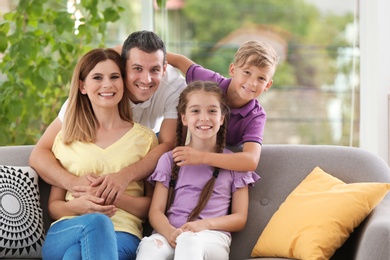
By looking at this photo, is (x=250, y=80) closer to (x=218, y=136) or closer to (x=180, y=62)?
(x=218, y=136)

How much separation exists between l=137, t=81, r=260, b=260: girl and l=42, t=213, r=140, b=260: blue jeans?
82 mm

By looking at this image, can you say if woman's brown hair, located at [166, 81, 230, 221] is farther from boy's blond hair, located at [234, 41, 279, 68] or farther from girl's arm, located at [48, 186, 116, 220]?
girl's arm, located at [48, 186, 116, 220]

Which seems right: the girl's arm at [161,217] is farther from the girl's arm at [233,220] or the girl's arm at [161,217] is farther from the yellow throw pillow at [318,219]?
the yellow throw pillow at [318,219]

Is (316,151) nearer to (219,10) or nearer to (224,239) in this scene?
(224,239)

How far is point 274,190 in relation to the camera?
2906mm

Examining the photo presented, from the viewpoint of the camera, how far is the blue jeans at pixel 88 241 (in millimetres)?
2410

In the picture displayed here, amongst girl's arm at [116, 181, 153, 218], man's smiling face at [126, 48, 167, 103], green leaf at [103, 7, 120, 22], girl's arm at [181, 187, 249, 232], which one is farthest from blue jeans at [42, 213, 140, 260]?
green leaf at [103, 7, 120, 22]

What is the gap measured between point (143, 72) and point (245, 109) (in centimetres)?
42

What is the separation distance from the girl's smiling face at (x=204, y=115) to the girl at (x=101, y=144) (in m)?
0.23

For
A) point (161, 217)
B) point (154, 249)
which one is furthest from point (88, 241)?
point (161, 217)

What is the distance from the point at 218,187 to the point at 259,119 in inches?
12.8

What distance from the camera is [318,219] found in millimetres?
2580

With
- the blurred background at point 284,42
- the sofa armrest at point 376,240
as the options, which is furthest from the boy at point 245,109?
the blurred background at point 284,42

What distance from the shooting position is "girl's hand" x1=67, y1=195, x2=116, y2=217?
2673 millimetres
